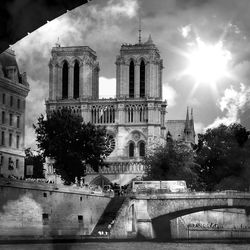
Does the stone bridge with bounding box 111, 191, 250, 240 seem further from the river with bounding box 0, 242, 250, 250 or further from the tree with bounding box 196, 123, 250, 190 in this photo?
the tree with bounding box 196, 123, 250, 190

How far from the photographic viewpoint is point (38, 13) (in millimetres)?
6539

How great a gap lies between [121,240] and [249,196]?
1028 centimetres

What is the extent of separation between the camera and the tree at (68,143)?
190 feet

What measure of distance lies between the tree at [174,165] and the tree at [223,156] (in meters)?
1.09

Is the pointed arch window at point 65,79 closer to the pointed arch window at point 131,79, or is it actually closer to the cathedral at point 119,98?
the cathedral at point 119,98

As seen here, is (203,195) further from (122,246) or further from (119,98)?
(119,98)

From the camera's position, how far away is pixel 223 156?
7088 cm

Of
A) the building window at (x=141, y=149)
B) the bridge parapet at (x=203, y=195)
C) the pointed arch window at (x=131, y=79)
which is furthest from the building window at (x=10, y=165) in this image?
the pointed arch window at (x=131, y=79)

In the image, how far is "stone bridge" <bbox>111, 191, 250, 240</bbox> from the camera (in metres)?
51.7

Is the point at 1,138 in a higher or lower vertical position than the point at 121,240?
higher

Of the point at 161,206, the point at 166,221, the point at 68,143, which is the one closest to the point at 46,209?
the point at 161,206

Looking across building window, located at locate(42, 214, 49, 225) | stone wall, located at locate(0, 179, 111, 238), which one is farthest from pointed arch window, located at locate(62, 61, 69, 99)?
building window, located at locate(42, 214, 49, 225)

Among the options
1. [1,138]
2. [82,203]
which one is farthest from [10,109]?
[82,203]

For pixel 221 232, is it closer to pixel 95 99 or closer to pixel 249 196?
pixel 249 196
